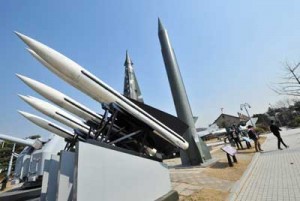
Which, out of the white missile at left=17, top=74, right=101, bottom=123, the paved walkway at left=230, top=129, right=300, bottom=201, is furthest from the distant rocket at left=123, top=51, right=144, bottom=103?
the paved walkway at left=230, top=129, right=300, bottom=201

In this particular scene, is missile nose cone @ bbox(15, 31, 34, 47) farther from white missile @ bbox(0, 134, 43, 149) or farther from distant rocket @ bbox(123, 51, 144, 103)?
distant rocket @ bbox(123, 51, 144, 103)

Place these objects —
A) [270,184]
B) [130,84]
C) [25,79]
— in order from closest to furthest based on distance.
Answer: [270,184]
[25,79]
[130,84]

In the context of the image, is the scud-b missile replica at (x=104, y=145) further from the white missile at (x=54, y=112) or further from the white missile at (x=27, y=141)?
the white missile at (x=27, y=141)

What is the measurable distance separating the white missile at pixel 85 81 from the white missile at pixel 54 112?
414 centimetres

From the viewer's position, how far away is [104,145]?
16.1 feet

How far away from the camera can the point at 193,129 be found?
12.3 meters

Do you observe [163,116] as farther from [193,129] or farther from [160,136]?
[193,129]

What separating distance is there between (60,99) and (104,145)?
5419mm

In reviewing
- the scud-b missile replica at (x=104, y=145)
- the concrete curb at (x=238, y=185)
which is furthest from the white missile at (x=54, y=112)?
the concrete curb at (x=238, y=185)

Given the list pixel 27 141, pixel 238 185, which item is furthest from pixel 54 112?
pixel 238 185

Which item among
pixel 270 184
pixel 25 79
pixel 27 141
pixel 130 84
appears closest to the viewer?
pixel 270 184

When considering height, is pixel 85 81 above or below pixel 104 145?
above

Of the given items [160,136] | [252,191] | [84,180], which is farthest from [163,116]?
[84,180]

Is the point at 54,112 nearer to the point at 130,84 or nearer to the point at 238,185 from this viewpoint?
the point at 238,185
